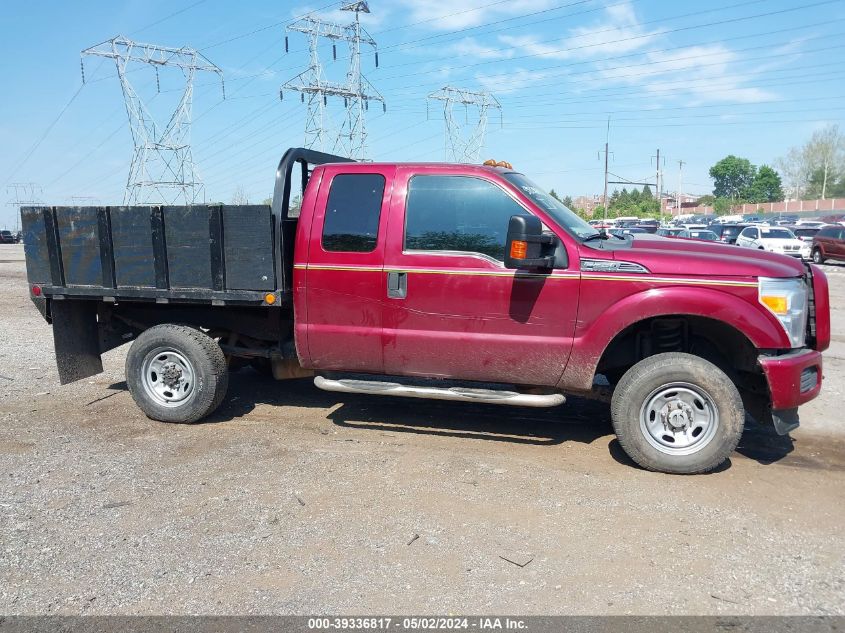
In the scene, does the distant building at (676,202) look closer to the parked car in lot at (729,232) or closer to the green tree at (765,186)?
the green tree at (765,186)

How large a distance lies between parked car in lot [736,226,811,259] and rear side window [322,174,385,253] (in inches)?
929

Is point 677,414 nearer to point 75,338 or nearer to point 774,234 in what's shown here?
point 75,338

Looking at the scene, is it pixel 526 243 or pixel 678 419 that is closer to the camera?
pixel 526 243

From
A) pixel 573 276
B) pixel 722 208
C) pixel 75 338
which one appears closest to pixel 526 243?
pixel 573 276

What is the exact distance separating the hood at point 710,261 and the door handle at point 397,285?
1.49m

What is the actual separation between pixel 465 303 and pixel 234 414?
2.60 metres

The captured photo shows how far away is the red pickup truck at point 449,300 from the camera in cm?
443

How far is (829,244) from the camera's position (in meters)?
24.6

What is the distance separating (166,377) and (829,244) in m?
25.9

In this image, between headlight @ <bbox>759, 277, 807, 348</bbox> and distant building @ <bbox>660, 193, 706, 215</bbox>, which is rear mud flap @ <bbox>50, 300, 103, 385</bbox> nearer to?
headlight @ <bbox>759, 277, 807, 348</bbox>

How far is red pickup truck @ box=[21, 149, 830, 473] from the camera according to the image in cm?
443

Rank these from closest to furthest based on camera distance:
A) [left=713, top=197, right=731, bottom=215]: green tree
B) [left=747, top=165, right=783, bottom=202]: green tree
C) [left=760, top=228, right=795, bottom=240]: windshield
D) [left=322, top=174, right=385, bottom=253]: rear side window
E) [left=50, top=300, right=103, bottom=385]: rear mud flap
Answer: [left=322, top=174, right=385, bottom=253]: rear side window, [left=50, top=300, right=103, bottom=385]: rear mud flap, [left=760, top=228, right=795, bottom=240]: windshield, [left=713, top=197, right=731, bottom=215]: green tree, [left=747, top=165, right=783, bottom=202]: green tree

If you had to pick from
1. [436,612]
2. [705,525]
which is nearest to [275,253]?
[436,612]

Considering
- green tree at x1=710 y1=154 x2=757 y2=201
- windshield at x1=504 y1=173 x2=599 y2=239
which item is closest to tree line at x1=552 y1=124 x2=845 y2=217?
green tree at x1=710 y1=154 x2=757 y2=201
